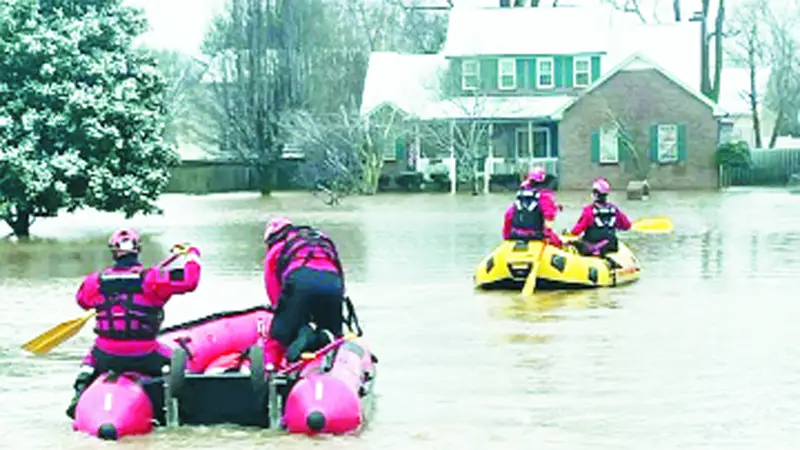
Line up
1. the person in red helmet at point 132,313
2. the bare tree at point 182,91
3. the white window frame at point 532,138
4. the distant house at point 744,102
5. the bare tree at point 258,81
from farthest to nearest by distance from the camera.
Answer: the bare tree at point 182,91, the distant house at point 744,102, the bare tree at point 258,81, the white window frame at point 532,138, the person in red helmet at point 132,313

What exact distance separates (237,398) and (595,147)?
52.1 meters

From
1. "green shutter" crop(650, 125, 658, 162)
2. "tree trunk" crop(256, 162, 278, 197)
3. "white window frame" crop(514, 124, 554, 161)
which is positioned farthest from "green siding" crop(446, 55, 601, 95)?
"tree trunk" crop(256, 162, 278, 197)

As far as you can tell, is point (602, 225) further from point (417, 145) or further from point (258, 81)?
point (258, 81)

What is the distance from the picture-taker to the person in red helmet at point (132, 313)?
12.1 meters

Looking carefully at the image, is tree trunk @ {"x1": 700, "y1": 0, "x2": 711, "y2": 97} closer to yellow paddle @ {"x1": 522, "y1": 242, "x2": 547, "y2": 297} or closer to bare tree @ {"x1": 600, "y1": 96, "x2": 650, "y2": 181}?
bare tree @ {"x1": 600, "y1": 96, "x2": 650, "y2": 181}

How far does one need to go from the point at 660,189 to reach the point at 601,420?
5084 cm

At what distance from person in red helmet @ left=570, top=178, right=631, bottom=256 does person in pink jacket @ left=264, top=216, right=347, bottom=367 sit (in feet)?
34.7

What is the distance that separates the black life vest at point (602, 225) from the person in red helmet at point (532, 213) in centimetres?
124

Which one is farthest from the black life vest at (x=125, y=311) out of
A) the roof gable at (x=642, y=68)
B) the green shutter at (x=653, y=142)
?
the green shutter at (x=653, y=142)

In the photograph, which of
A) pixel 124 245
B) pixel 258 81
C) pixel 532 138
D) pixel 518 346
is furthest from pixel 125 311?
pixel 258 81

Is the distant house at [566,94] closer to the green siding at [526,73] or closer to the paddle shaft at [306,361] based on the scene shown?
the green siding at [526,73]

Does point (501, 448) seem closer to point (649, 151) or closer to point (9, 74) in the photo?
point (9, 74)

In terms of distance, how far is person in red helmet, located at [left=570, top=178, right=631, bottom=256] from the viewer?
2347cm

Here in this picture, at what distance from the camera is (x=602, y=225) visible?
23.6m
